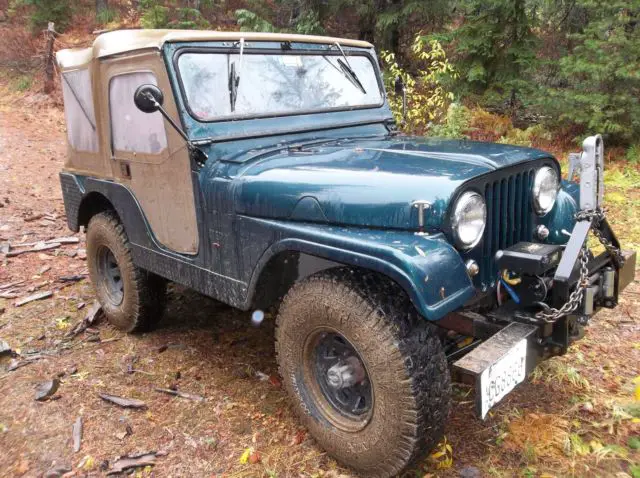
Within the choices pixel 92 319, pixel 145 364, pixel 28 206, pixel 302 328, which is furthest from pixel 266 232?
pixel 28 206

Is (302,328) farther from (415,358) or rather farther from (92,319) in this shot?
(92,319)

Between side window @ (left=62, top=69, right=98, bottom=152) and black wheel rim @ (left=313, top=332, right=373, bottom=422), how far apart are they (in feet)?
7.68

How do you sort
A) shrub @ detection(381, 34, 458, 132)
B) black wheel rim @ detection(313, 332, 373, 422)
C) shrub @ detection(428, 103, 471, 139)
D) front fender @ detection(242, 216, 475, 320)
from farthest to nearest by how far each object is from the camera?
shrub @ detection(428, 103, 471, 139), shrub @ detection(381, 34, 458, 132), black wheel rim @ detection(313, 332, 373, 422), front fender @ detection(242, 216, 475, 320)

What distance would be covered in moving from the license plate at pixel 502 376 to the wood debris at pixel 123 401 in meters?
1.96

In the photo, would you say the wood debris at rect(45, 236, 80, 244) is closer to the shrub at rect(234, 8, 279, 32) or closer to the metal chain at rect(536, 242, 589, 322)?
the metal chain at rect(536, 242, 589, 322)

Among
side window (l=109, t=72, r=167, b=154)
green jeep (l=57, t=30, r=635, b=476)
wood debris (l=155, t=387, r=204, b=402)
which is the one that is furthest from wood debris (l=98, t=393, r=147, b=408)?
side window (l=109, t=72, r=167, b=154)

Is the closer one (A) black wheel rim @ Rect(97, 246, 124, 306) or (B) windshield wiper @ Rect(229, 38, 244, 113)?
(B) windshield wiper @ Rect(229, 38, 244, 113)

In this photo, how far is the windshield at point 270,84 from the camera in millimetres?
2984

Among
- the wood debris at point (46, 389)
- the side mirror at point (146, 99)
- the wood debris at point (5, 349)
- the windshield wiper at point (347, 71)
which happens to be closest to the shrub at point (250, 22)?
the windshield wiper at point (347, 71)

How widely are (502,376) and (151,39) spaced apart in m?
2.51

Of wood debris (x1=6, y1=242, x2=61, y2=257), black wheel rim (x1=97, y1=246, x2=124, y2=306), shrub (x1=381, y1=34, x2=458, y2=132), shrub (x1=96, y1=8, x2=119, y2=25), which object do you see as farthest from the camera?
shrub (x1=96, y1=8, x2=119, y2=25)

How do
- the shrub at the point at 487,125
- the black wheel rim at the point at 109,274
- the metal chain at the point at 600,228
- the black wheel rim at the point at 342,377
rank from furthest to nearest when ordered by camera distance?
the shrub at the point at 487,125
the black wheel rim at the point at 109,274
the black wheel rim at the point at 342,377
the metal chain at the point at 600,228

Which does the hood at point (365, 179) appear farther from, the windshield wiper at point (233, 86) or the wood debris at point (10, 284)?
the wood debris at point (10, 284)

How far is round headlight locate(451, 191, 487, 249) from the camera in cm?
213
